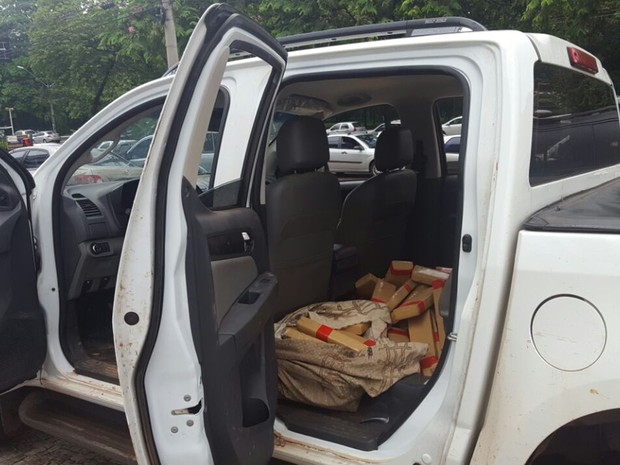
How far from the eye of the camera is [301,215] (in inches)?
113

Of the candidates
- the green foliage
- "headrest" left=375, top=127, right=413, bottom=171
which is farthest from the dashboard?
the green foliage

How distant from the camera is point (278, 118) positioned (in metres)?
2.93

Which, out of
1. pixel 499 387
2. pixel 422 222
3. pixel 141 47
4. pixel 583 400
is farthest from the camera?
pixel 141 47

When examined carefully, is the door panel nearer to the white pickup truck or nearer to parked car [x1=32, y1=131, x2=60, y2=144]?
the white pickup truck

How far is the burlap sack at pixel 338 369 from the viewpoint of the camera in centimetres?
224

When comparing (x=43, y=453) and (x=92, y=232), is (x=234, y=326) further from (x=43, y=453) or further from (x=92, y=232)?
(x=43, y=453)

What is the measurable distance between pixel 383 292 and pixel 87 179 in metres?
1.66

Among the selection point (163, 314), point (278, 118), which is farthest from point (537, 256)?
point (278, 118)

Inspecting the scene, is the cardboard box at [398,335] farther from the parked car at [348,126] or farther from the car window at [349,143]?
the car window at [349,143]

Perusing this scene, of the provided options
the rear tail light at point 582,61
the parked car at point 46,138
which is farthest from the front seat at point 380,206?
the parked car at point 46,138

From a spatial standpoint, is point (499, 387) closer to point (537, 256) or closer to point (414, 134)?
point (537, 256)

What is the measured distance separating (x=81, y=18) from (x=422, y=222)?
26207mm

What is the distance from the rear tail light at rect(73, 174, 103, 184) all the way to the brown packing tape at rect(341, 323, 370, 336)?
1.49 m

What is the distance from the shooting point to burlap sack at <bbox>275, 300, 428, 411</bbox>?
224 centimetres
